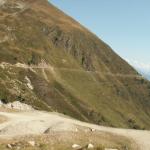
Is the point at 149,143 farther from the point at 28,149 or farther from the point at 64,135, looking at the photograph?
the point at 28,149

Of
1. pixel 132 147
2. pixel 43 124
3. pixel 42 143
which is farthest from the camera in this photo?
pixel 43 124

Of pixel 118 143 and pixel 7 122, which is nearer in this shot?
pixel 118 143

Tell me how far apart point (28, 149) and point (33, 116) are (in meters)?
48.6

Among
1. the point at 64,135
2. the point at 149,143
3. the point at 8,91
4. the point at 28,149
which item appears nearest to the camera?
the point at 28,149

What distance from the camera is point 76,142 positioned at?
34.6 meters

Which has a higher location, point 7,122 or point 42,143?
point 42,143

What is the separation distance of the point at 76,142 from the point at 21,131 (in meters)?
18.9

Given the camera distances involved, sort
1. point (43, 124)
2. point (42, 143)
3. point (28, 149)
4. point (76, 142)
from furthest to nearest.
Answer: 1. point (43, 124)
2. point (76, 142)
3. point (42, 143)
4. point (28, 149)

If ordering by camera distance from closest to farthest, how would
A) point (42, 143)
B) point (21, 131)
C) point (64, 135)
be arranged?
point (42, 143)
point (64, 135)
point (21, 131)

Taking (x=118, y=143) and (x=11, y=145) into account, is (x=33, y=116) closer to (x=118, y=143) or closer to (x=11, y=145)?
(x=118, y=143)

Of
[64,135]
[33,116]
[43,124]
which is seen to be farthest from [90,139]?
[33,116]

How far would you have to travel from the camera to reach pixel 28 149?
29922mm

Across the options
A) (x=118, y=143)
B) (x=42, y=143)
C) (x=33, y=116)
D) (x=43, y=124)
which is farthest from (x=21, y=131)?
(x=33, y=116)

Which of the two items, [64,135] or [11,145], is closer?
[11,145]
